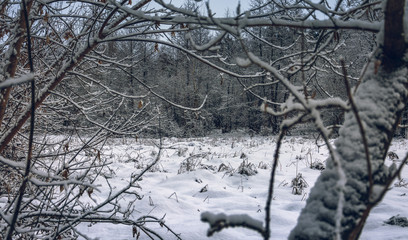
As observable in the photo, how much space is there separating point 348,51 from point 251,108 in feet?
Result: 26.4

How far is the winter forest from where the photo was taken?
678mm

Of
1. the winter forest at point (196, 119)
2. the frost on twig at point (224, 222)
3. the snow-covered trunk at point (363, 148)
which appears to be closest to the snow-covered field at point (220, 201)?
the winter forest at point (196, 119)

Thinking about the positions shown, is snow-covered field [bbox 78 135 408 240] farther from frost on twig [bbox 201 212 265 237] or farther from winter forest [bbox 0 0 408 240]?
frost on twig [bbox 201 212 265 237]

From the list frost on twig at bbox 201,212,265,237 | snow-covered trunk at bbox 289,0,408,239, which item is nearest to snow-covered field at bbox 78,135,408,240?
snow-covered trunk at bbox 289,0,408,239

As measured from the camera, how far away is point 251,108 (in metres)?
21.8

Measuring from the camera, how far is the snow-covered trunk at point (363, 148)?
0.67 meters

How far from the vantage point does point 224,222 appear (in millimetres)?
511

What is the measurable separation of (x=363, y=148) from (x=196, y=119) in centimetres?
211

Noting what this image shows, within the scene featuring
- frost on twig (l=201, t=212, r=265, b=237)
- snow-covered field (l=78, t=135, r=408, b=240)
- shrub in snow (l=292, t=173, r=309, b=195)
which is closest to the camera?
frost on twig (l=201, t=212, r=265, b=237)

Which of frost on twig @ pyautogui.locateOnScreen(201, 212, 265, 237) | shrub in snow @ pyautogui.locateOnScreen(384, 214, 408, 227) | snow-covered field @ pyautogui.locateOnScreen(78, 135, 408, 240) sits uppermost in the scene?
frost on twig @ pyautogui.locateOnScreen(201, 212, 265, 237)

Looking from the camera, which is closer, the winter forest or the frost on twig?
the frost on twig

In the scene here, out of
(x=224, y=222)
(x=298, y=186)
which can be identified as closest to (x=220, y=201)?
(x=298, y=186)

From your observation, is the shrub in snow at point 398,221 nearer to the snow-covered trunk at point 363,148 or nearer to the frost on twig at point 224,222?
the snow-covered trunk at point 363,148

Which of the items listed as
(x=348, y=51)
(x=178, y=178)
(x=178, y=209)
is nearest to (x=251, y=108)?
(x=348, y=51)
